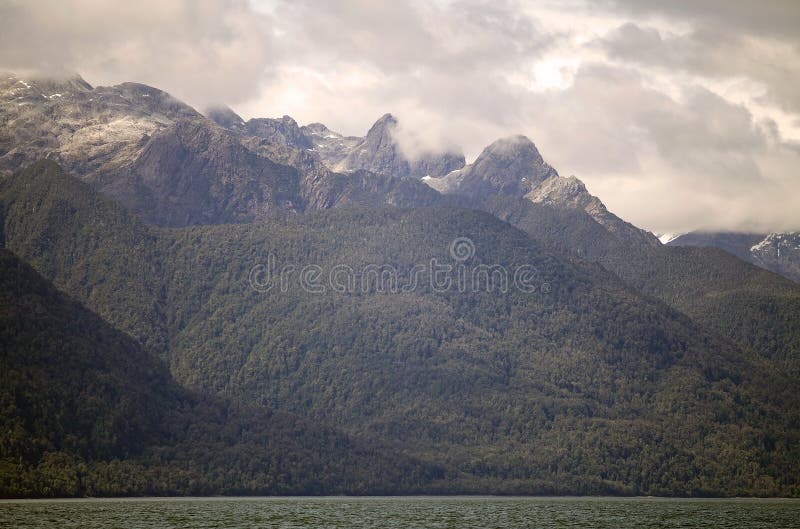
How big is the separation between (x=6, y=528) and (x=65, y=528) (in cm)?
942

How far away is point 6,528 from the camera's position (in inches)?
7662

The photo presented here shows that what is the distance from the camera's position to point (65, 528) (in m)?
197
